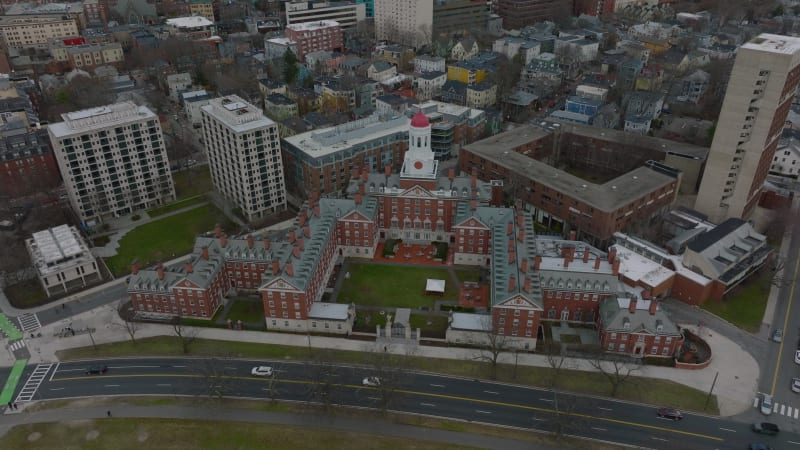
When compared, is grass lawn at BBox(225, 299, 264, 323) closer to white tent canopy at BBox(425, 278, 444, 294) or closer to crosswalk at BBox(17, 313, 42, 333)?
white tent canopy at BBox(425, 278, 444, 294)

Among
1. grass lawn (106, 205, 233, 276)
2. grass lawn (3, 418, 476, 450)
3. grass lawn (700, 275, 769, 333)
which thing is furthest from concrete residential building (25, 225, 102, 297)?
grass lawn (700, 275, 769, 333)

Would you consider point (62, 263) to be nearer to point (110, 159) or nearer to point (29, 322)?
point (29, 322)

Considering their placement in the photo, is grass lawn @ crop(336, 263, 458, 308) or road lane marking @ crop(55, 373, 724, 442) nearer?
road lane marking @ crop(55, 373, 724, 442)

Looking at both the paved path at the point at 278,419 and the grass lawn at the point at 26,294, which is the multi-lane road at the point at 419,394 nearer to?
the paved path at the point at 278,419

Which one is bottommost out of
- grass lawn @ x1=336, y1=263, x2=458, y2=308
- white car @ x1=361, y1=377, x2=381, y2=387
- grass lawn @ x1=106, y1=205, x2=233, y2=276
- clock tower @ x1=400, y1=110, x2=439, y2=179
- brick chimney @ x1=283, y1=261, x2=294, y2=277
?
white car @ x1=361, y1=377, x2=381, y2=387

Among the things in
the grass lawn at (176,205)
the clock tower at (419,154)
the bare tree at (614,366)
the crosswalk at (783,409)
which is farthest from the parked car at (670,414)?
the grass lawn at (176,205)

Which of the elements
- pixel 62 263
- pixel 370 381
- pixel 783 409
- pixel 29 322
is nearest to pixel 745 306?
pixel 783 409

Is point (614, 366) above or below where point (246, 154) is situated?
below
